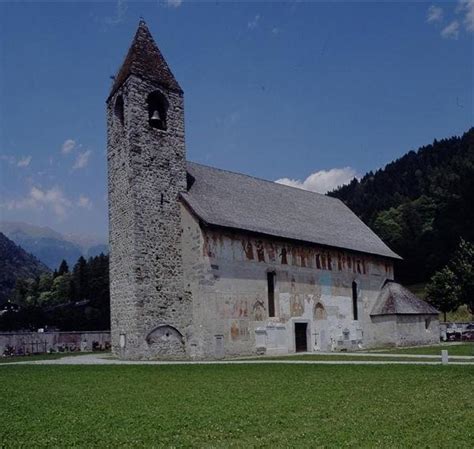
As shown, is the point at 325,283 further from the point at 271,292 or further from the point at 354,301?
the point at 271,292

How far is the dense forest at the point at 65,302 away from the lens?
2862 inches

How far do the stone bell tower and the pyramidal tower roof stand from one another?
76mm

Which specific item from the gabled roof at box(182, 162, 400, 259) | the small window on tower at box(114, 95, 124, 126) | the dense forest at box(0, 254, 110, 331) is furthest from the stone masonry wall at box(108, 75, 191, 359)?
the dense forest at box(0, 254, 110, 331)

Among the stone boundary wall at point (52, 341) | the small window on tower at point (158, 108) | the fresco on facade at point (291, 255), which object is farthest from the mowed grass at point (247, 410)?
the stone boundary wall at point (52, 341)

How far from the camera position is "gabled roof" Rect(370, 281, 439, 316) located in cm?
4581

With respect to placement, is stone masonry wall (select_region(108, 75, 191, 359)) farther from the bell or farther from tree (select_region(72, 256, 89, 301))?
tree (select_region(72, 256, 89, 301))

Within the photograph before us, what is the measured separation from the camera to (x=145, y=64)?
3681 cm

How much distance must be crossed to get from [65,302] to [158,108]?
247 feet

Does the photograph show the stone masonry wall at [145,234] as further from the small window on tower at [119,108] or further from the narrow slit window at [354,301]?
the narrow slit window at [354,301]

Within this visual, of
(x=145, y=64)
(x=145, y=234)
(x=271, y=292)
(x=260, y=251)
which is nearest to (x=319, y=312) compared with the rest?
(x=271, y=292)

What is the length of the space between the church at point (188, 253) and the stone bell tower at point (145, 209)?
61 millimetres

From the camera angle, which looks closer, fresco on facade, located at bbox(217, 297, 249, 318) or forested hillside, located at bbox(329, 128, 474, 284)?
fresco on facade, located at bbox(217, 297, 249, 318)

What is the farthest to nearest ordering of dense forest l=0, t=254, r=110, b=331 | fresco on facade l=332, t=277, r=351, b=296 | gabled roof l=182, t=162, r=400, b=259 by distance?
1. dense forest l=0, t=254, r=110, b=331
2. fresco on facade l=332, t=277, r=351, b=296
3. gabled roof l=182, t=162, r=400, b=259

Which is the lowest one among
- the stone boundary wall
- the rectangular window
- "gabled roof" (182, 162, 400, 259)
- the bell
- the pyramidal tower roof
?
the stone boundary wall
